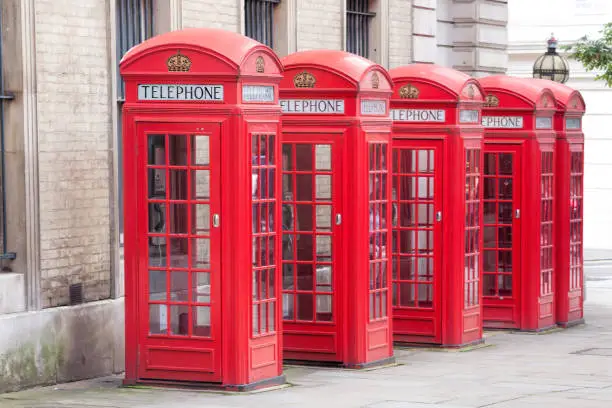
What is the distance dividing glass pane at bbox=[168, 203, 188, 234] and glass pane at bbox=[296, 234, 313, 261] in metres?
1.74

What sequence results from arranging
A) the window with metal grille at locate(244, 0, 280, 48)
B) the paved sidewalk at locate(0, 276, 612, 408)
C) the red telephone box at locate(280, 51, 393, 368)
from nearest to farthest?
1. the paved sidewalk at locate(0, 276, 612, 408)
2. the red telephone box at locate(280, 51, 393, 368)
3. the window with metal grille at locate(244, 0, 280, 48)

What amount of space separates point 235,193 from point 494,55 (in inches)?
398

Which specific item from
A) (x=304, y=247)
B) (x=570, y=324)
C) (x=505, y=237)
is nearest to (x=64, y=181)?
(x=304, y=247)

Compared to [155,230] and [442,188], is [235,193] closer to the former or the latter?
[155,230]

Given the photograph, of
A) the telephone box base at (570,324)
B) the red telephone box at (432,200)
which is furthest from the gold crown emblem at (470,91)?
the telephone box base at (570,324)

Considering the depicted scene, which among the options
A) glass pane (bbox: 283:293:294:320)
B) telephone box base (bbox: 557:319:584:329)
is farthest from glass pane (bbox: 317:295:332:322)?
telephone box base (bbox: 557:319:584:329)

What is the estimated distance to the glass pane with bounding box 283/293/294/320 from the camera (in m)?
12.7

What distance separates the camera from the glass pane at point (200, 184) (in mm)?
10961

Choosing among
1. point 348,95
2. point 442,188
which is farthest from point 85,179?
point 442,188

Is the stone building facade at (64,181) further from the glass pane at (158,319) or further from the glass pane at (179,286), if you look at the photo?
the glass pane at (179,286)

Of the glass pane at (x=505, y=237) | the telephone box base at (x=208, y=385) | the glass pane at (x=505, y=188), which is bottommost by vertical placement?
the telephone box base at (x=208, y=385)

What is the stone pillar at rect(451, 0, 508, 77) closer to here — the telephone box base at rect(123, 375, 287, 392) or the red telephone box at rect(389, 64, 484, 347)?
the red telephone box at rect(389, 64, 484, 347)

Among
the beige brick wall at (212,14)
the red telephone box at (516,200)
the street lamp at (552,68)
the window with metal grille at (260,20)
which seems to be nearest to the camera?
the beige brick wall at (212,14)

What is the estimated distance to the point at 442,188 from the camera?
46.0 ft
